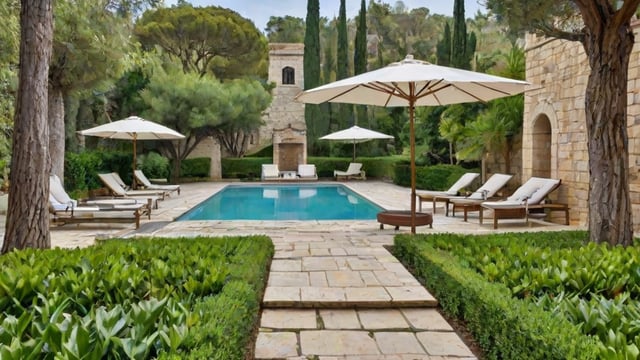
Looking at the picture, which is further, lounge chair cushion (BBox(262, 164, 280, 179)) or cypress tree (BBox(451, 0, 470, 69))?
lounge chair cushion (BBox(262, 164, 280, 179))

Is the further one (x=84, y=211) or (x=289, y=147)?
(x=289, y=147)

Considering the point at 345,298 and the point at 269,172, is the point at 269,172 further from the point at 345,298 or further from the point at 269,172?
the point at 345,298

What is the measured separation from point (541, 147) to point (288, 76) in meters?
17.9

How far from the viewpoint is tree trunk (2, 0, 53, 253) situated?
4.28m

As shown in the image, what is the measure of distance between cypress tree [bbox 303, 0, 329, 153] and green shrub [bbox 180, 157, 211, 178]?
17.8 ft

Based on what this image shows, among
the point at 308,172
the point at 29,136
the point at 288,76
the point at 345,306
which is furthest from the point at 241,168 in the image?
the point at 345,306

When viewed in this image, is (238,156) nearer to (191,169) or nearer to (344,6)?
(191,169)

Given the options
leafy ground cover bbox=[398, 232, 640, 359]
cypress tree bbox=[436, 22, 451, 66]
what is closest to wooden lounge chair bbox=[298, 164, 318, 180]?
cypress tree bbox=[436, 22, 451, 66]

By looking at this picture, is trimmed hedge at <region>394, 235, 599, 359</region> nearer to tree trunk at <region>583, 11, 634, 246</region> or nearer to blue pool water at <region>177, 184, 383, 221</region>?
tree trunk at <region>583, 11, 634, 246</region>

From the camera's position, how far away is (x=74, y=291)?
2.77 m

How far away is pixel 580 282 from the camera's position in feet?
9.83

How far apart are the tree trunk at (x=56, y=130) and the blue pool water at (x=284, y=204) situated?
3.05m

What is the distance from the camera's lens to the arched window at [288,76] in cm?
2544

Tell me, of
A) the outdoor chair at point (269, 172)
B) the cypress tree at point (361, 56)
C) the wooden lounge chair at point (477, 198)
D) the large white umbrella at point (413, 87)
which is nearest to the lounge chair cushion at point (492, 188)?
the wooden lounge chair at point (477, 198)
